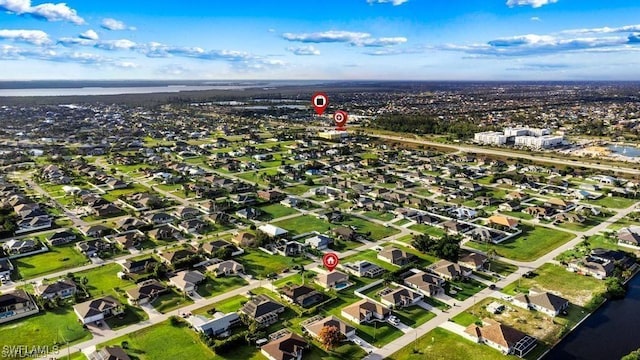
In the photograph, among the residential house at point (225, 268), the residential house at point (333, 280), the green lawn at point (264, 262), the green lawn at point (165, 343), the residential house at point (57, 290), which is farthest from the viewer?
the green lawn at point (264, 262)

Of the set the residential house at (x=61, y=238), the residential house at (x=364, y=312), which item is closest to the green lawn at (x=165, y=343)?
the residential house at (x=364, y=312)

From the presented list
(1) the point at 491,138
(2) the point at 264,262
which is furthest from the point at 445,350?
(1) the point at 491,138

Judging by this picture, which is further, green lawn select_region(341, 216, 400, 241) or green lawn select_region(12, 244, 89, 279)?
green lawn select_region(341, 216, 400, 241)

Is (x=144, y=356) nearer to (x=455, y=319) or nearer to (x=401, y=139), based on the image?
(x=455, y=319)

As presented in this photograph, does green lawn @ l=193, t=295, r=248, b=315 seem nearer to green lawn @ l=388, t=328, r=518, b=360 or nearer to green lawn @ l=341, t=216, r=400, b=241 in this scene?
green lawn @ l=388, t=328, r=518, b=360

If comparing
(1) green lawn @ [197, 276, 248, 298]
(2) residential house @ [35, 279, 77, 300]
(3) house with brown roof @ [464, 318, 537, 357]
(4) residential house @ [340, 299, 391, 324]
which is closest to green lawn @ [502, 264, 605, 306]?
(3) house with brown roof @ [464, 318, 537, 357]

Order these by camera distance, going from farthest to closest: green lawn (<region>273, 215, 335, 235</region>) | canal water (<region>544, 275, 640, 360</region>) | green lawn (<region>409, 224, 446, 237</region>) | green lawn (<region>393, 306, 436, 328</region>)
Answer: green lawn (<region>273, 215, 335, 235</region>), green lawn (<region>409, 224, 446, 237</region>), green lawn (<region>393, 306, 436, 328</region>), canal water (<region>544, 275, 640, 360</region>)

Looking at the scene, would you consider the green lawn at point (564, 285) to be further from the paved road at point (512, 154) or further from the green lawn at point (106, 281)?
the paved road at point (512, 154)
